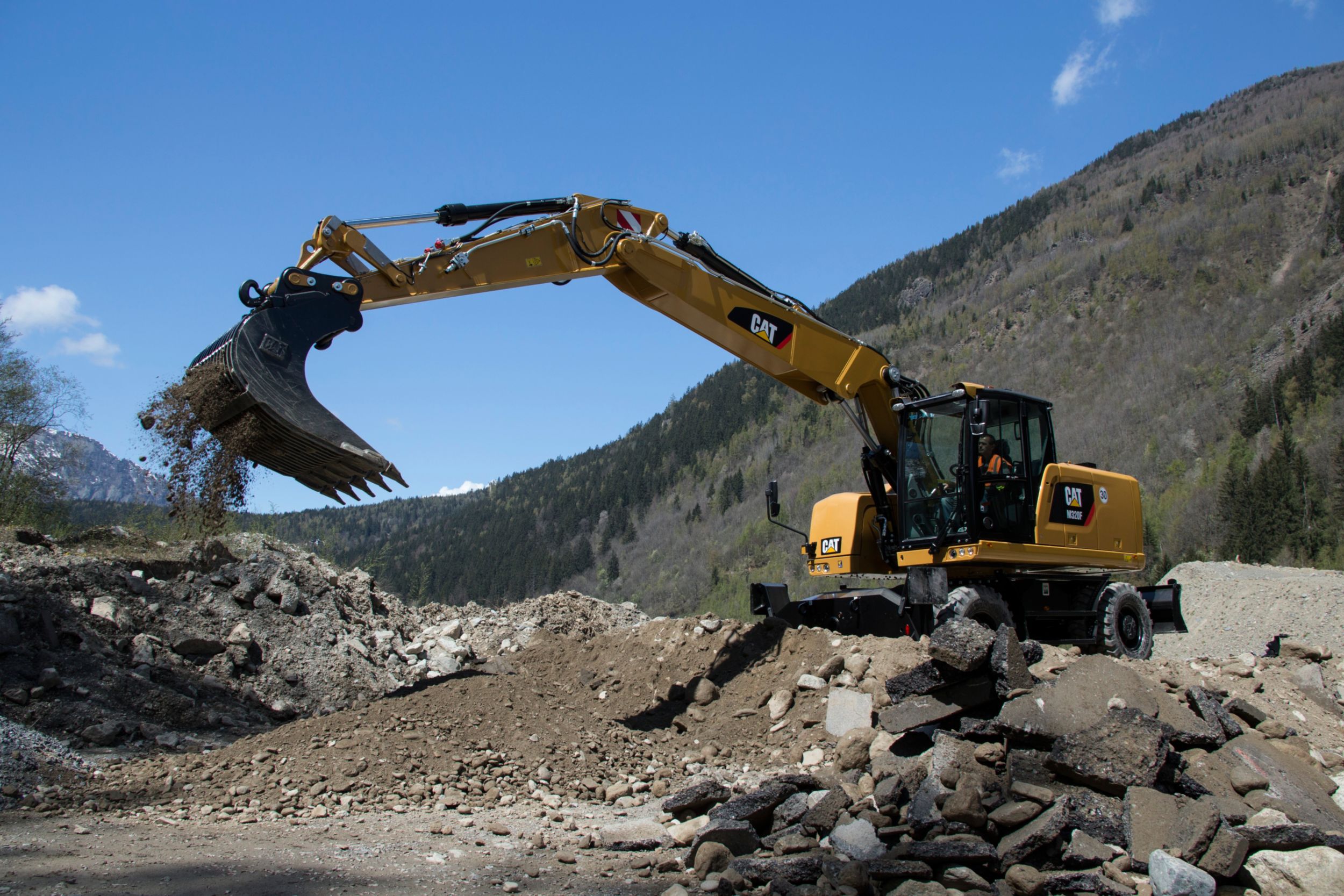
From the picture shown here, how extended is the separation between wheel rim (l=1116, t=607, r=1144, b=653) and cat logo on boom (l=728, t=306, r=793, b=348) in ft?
17.5

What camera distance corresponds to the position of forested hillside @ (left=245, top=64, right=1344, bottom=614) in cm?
3588

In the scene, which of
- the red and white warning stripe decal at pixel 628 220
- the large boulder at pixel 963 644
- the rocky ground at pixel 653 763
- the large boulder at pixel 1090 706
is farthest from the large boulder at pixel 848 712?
the red and white warning stripe decal at pixel 628 220

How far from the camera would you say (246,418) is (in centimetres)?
688

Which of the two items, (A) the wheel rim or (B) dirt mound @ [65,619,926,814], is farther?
(A) the wheel rim

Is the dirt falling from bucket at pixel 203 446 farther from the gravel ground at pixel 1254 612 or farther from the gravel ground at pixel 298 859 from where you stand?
the gravel ground at pixel 1254 612

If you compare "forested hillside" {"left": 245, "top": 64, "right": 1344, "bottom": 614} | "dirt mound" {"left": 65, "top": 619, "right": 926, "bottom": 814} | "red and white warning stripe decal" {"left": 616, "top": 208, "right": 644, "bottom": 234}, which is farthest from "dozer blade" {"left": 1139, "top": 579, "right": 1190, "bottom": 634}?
"forested hillside" {"left": 245, "top": 64, "right": 1344, "bottom": 614}

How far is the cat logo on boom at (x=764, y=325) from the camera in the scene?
8961 millimetres

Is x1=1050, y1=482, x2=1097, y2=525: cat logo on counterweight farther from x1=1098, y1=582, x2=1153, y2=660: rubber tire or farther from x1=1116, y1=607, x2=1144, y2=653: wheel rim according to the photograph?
x1=1116, y1=607, x2=1144, y2=653: wheel rim

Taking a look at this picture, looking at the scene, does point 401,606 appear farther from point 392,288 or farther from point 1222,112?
point 1222,112

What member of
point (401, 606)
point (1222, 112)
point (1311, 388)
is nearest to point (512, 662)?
point (401, 606)

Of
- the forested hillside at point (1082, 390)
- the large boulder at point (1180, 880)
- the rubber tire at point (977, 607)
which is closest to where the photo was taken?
the large boulder at point (1180, 880)

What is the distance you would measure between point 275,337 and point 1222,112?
110 metres

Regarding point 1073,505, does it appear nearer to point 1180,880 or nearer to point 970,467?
point 970,467

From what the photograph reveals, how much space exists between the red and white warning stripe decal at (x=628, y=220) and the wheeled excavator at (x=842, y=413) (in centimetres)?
1
